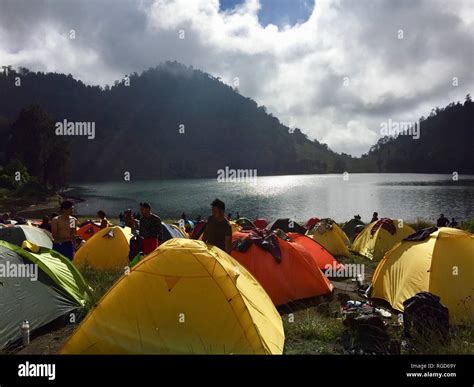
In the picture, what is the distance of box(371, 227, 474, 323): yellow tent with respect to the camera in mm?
7676

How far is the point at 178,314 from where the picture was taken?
18.4 feet

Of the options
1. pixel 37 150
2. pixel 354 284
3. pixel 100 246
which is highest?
pixel 37 150

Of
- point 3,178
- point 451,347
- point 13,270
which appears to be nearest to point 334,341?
point 451,347

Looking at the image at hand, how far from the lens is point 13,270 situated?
7.01 metres

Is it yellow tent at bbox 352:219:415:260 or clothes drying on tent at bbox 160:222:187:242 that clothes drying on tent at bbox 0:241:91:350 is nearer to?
clothes drying on tent at bbox 160:222:187:242

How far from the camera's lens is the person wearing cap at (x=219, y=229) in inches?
322

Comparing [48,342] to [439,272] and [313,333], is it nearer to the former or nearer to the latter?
[313,333]

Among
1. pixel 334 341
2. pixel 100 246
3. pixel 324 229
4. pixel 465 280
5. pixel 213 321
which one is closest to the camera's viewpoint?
pixel 213 321

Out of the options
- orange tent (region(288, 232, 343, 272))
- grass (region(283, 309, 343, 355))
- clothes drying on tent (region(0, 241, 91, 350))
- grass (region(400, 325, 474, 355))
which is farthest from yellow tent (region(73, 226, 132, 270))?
grass (region(400, 325, 474, 355))

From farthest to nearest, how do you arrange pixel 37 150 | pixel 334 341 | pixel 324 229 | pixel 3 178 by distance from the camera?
pixel 37 150 < pixel 3 178 < pixel 324 229 < pixel 334 341

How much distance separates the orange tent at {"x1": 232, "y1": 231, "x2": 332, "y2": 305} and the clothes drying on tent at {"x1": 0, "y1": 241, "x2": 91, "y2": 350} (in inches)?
144

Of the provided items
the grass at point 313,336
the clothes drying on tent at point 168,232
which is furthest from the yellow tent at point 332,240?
the grass at point 313,336
